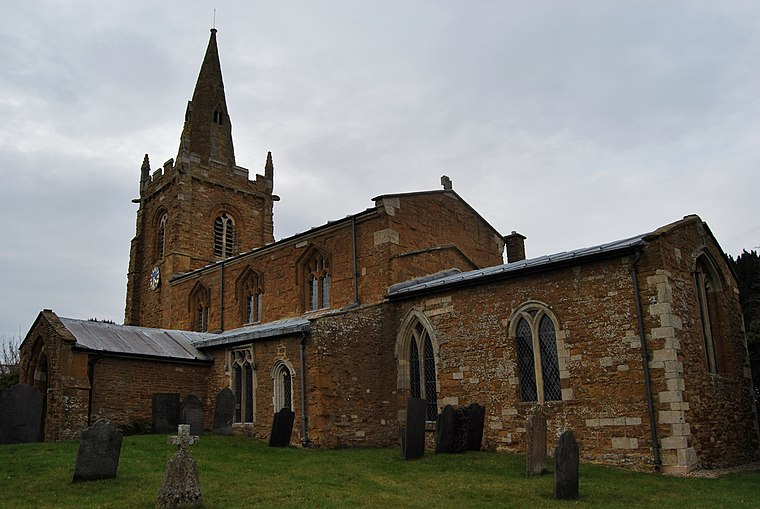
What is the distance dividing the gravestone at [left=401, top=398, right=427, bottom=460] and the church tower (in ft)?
67.6

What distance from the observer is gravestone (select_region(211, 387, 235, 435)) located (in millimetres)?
20766

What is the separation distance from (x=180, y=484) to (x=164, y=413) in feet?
37.2

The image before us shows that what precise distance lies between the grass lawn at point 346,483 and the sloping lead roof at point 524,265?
4785mm

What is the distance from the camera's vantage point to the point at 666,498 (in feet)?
37.5

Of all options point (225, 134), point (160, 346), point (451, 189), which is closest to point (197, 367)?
point (160, 346)

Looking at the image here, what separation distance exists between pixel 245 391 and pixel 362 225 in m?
6.95

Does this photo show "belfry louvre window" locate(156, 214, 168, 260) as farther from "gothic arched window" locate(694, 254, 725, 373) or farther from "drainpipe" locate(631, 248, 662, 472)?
"gothic arched window" locate(694, 254, 725, 373)

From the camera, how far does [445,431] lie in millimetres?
16547

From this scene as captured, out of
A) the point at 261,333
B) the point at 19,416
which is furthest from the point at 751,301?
the point at 19,416

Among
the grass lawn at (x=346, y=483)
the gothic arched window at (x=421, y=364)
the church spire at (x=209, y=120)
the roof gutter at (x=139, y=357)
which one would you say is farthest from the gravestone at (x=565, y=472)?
the church spire at (x=209, y=120)

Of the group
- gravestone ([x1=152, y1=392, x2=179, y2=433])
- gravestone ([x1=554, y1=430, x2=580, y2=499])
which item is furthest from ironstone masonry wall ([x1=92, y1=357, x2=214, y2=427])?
gravestone ([x1=554, y1=430, x2=580, y2=499])

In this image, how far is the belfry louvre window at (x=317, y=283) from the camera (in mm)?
24609

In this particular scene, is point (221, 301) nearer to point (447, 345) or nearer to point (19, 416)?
point (19, 416)

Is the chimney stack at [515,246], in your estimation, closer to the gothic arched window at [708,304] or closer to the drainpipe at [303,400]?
the gothic arched window at [708,304]
